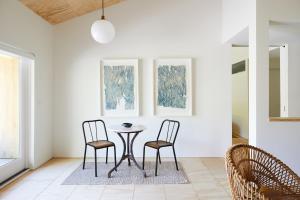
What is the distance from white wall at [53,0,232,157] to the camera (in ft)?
16.5

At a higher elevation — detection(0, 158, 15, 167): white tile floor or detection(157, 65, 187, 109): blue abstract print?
detection(157, 65, 187, 109): blue abstract print

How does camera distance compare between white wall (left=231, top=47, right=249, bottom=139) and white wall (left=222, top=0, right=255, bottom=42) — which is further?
white wall (left=231, top=47, right=249, bottom=139)

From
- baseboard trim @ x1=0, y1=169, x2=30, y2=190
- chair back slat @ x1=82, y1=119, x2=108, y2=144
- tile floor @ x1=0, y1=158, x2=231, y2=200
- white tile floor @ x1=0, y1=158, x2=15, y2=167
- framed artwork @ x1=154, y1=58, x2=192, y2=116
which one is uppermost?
framed artwork @ x1=154, y1=58, x2=192, y2=116

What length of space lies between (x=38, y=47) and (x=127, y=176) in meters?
2.60

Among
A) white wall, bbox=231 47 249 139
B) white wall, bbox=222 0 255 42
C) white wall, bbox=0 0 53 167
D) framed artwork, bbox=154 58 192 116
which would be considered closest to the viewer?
white wall, bbox=0 0 53 167

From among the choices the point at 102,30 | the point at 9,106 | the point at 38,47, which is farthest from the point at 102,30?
the point at 9,106

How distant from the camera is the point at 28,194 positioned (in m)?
3.25

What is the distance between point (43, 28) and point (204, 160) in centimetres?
375

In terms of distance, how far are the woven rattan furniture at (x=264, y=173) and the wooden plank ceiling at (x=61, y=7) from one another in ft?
11.6

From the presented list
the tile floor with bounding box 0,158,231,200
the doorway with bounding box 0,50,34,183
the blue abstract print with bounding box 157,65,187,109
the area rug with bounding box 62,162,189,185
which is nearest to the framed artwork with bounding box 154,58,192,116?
the blue abstract print with bounding box 157,65,187,109

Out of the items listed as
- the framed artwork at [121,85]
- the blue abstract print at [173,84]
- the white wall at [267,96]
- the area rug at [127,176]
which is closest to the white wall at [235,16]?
the white wall at [267,96]

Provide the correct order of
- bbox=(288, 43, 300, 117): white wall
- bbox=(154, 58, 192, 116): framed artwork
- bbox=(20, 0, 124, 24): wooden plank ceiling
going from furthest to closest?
1. bbox=(154, 58, 192, 116): framed artwork
2. bbox=(288, 43, 300, 117): white wall
3. bbox=(20, 0, 124, 24): wooden plank ceiling

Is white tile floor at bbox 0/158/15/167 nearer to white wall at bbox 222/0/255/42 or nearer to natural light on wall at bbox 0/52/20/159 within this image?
natural light on wall at bbox 0/52/20/159

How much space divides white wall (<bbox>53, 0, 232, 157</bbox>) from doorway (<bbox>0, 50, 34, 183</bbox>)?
0.86 meters
